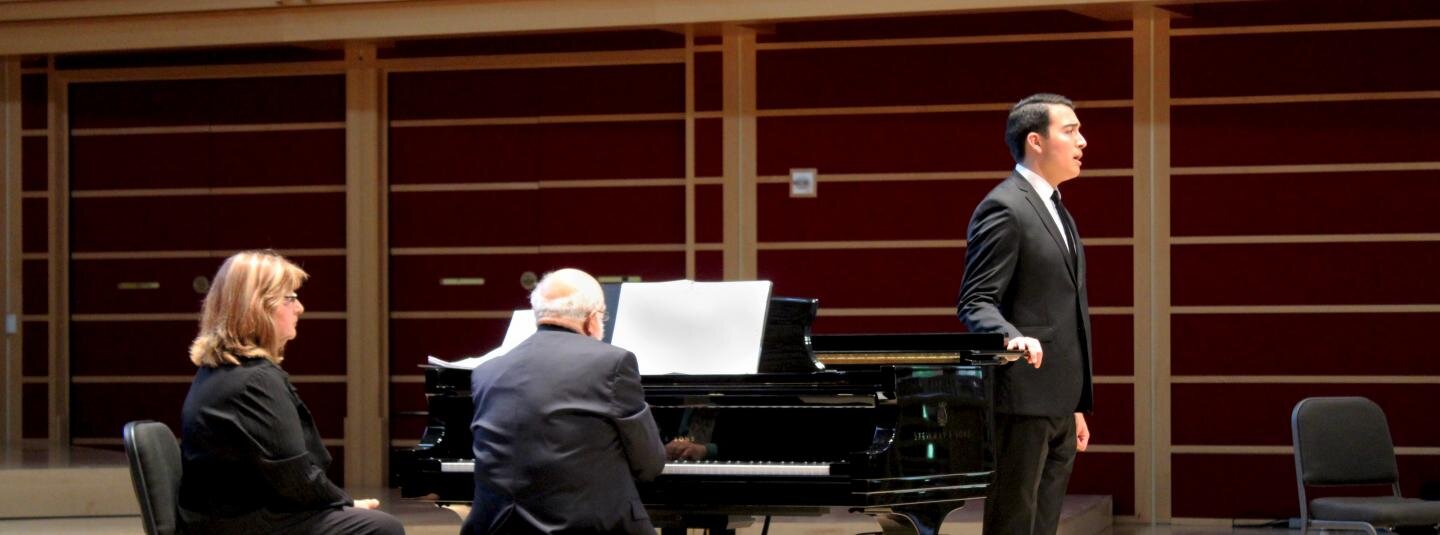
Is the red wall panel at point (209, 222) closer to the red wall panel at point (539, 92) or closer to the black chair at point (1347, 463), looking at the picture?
the red wall panel at point (539, 92)

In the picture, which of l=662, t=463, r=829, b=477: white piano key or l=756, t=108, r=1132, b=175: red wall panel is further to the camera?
l=756, t=108, r=1132, b=175: red wall panel

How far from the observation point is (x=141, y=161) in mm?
8352

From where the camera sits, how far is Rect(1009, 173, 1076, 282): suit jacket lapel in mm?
3893

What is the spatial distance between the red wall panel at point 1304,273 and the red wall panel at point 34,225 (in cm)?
511

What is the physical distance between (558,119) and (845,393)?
4213 mm

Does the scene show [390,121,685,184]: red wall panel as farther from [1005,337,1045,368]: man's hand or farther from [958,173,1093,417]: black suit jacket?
[1005,337,1045,368]: man's hand

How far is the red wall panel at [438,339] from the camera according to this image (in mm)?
8031

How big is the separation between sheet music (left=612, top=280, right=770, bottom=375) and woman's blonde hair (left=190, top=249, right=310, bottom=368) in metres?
0.81

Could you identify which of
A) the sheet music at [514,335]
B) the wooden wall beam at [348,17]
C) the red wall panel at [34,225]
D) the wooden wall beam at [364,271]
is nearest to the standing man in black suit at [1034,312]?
the sheet music at [514,335]

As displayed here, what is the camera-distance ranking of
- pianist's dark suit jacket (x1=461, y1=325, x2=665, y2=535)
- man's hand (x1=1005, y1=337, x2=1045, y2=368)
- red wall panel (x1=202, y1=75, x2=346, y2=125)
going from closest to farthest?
pianist's dark suit jacket (x1=461, y1=325, x2=665, y2=535), man's hand (x1=1005, y1=337, x2=1045, y2=368), red wall panel (x1=202, y1=75, x2=346, y2=125)

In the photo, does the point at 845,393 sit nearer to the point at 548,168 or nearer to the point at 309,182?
the point at 548,168

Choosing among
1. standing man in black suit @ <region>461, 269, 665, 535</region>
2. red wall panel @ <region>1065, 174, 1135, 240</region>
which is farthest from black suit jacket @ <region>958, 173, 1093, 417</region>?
red wall panel @ <region>1065, 174, 1135, 240</region>

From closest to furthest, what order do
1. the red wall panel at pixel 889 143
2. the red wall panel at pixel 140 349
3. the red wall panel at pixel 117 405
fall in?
the red wall panel at pixel 889 143 → the red wall panel at pixel 140 349 → the red wall panel at pixel 117 405

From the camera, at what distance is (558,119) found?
25.9ft
